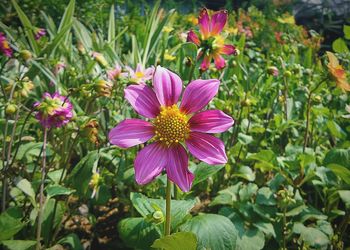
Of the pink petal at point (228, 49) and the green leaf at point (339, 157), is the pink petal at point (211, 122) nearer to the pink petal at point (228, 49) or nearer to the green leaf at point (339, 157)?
the pink petal at point (228, 49)

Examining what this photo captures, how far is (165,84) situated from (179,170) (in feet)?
0.57

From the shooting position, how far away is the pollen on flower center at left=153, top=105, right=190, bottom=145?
72 centimetres

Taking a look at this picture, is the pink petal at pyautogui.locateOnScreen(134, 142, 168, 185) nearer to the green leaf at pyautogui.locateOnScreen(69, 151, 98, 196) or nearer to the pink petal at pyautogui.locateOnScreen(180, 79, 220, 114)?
the pink petal at pyautogui.locateOnScreen(180, 79, 220, 114)

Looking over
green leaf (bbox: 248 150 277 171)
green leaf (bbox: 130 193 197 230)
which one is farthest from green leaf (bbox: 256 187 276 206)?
green leaf (bbox: 130 193 197 230)

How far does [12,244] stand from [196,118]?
1.90ft

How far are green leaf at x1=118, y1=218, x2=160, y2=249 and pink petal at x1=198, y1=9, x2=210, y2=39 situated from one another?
0.49 metres

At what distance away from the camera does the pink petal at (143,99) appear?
2.30ft

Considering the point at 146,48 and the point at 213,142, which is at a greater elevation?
the point at 146,48

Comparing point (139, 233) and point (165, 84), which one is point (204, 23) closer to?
point (165, 84)

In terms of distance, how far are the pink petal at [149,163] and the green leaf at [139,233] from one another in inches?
8.9

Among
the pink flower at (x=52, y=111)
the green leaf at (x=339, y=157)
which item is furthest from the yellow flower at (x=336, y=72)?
the pink flower at (x=52, y=111)

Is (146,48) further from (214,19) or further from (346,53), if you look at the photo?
(214,19)

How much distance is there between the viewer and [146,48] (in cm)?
229

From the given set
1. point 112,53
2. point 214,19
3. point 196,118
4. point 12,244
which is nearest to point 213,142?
point 196,118
